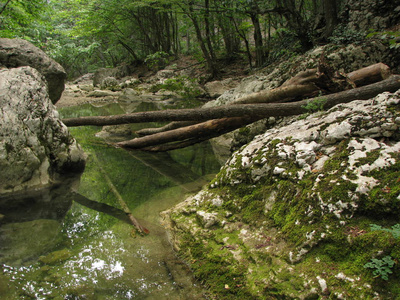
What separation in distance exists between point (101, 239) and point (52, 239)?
56cm

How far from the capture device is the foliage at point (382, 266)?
168 centimetres

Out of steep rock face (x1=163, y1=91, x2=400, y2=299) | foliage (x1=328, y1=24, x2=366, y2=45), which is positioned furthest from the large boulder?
foliage (x1=328, y1=24, x2=366, y2=45)

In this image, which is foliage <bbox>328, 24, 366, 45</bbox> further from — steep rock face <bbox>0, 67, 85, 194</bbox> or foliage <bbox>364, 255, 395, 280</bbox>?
steep rock face <bbox>0, 67, 85, 194</bbox>

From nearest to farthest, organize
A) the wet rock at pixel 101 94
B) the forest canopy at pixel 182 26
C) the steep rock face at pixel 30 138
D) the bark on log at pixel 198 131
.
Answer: the steep rock face at pixel 30 138, the bark on log at pixel 198 131, the forest canopy at pixel 182 26, the wet rock at pixel 101 94

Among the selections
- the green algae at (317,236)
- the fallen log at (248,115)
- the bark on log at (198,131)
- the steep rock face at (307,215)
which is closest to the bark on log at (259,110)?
the fallen log at (248,115)

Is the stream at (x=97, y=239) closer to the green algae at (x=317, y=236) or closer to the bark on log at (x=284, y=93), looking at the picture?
the green algae at (x=317, y=236)

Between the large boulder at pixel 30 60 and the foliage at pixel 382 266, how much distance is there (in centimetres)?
711

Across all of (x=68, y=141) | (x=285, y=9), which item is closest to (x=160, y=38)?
(x=285, y=9)

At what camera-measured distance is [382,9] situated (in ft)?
28.0

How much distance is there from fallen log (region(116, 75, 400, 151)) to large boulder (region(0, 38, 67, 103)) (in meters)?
2.67

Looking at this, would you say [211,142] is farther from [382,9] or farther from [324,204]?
[382,9]

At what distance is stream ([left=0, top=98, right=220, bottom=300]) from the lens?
235 cm

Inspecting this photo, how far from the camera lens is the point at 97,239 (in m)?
3.14

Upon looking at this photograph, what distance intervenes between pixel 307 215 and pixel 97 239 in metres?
2.34
